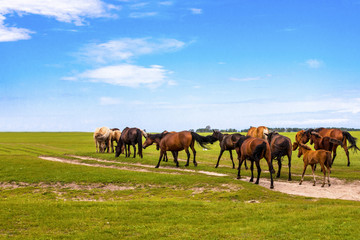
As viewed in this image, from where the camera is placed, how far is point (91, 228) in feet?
28.3

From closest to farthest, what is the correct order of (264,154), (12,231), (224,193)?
(12,231), (224,193), (264,154)

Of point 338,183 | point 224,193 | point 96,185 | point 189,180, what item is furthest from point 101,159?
point 338,183

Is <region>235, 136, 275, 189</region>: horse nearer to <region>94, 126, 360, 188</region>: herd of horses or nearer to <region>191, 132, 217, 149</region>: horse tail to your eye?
<region>94, 126, 360, 188</region>: herd of horses

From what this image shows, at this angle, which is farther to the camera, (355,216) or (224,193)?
(224,193)

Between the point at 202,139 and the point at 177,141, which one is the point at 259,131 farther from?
the point at 177,141

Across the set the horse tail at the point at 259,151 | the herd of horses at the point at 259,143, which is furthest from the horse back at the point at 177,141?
the horse tail at the point at 259,151

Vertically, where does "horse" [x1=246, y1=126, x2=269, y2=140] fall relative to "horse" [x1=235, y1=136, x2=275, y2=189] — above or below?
above

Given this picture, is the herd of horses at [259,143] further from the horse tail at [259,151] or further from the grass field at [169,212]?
the grass field at [169,212]

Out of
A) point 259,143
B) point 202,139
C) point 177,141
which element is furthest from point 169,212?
point 202,139

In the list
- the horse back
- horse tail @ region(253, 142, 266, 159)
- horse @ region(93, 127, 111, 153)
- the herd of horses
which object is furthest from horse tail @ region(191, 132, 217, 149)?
horse @ region(93, 127, 111, 153)

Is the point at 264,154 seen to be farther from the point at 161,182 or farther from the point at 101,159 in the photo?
the point at 101,159

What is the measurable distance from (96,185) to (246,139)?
8.23m

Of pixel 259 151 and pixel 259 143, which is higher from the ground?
pixel 259 143

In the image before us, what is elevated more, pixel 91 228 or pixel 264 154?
pixel 264 154
